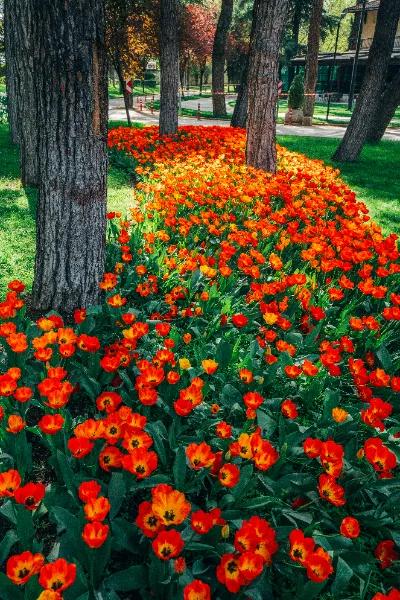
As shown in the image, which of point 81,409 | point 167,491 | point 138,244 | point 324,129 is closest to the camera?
point 167,491

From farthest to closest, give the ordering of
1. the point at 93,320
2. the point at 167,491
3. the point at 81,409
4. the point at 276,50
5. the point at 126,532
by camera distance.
A: the point at 276,50 → the point at 93,320 → the point at 81,409 → the point at 126,532 → the point at 167,491

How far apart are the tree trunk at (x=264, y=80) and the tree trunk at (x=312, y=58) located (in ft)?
36.5

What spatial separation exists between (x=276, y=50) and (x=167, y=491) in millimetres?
6099

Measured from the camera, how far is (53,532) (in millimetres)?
1785

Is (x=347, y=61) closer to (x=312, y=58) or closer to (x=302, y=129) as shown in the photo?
(x=312, y=58)

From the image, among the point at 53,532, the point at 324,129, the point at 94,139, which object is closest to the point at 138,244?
the point at 94,139

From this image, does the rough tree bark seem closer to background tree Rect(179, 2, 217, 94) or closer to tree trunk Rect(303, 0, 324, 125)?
tree trunk Rect(303, 0, 324, 125)

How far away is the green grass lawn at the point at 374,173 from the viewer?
6.47 meters

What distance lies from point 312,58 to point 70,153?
16167 millimetres

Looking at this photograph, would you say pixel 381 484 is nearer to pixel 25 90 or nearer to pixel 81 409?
pixel 81 409

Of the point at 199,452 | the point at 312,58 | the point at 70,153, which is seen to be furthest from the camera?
the point at 312,58

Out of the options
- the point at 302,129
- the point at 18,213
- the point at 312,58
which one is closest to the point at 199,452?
the point at 18,213

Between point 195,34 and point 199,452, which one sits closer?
point 199,452

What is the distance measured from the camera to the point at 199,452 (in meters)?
1.57
